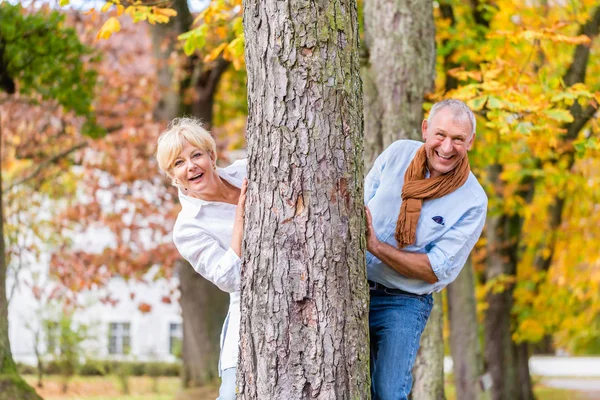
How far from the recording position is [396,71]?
7039 millimetres

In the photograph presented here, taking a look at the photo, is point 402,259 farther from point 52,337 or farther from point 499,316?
point 52,337

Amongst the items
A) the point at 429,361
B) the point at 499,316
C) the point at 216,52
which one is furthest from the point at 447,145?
the point at 499,316

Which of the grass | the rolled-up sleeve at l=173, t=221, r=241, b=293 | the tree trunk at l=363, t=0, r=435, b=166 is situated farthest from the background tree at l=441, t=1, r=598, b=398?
the grass

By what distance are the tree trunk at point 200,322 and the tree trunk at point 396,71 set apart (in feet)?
24.9

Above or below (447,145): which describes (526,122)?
above

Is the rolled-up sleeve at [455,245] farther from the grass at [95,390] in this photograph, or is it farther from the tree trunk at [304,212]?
the grass at [95,390]

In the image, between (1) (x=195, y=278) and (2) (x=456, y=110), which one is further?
(1) (x=195, y=278)

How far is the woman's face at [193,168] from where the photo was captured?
4285mm

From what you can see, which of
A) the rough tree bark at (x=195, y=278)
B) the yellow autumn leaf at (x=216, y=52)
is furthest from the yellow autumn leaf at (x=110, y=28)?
the rough tree bark at (x=195, y=278)

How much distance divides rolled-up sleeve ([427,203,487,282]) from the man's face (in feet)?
0.79

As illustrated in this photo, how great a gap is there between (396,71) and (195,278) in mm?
7819

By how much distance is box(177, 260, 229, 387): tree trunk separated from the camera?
46.6 ft

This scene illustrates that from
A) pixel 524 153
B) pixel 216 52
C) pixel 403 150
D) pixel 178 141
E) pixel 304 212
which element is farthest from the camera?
pixel 524 153

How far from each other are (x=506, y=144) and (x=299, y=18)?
788 centimetres
